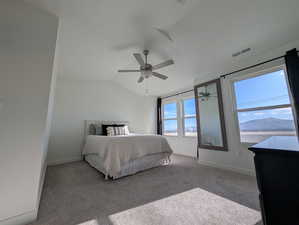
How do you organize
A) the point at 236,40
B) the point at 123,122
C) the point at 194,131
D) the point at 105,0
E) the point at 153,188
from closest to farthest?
the point at 105,0
the point at 153,188
the point at 236,40
the point at 194,131
the point at 123,122

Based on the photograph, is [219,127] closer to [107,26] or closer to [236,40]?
[236,40]

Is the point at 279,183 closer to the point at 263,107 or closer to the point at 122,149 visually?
the point at 122,149

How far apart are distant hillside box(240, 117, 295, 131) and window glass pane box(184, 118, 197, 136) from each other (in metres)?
1.60

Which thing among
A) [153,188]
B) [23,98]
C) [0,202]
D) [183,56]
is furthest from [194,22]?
[0,202]

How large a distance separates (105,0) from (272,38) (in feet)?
9.54

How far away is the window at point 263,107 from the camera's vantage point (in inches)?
92.3

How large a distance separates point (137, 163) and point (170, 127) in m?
2.84

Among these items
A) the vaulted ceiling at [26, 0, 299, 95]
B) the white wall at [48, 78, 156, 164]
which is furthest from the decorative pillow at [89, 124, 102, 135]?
the vaulted ceiling at [26, 0, 299, 95]

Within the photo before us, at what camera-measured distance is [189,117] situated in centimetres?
454

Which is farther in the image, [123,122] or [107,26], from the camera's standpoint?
[123,122]

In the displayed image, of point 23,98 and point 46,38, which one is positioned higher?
point 46,38

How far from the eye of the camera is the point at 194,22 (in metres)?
2.24

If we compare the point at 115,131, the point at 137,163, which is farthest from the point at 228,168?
the point at 115,131

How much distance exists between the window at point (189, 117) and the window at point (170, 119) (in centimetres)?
43
